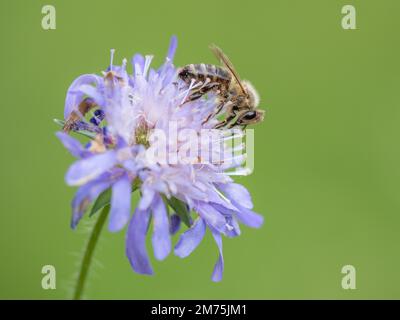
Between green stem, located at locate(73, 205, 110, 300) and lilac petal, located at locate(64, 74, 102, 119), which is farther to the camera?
lilac petal, located at locate(64, 74, 102, 119)

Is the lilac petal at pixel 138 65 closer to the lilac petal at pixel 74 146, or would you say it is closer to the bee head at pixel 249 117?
the bee head at pixel 249 117

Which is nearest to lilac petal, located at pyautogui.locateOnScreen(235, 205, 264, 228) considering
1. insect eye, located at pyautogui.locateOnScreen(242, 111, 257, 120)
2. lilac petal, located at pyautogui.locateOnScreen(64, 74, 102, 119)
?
insect eye, located at pyautogui.locateOnScreen(242, 111, 257, 120)

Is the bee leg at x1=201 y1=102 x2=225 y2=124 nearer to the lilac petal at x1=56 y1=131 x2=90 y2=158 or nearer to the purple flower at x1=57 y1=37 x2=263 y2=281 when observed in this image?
the purple flower at x1=57 y1=37 x2=263 y2=281

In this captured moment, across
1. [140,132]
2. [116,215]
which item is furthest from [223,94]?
[116,215]

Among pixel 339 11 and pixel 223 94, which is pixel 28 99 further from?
pixel 339 11

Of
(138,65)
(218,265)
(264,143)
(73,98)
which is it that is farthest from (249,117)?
(264,143)

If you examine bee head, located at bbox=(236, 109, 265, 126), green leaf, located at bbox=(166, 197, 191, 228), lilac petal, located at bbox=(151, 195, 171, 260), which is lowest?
lilac petal, located at bbox=(151, 195, 171, 260)

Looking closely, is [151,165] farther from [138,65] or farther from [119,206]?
[138,65]
